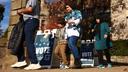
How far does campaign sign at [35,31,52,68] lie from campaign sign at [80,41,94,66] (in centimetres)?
89

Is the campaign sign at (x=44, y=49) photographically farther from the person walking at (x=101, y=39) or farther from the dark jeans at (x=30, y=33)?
the person walking at (x=101, y=39)

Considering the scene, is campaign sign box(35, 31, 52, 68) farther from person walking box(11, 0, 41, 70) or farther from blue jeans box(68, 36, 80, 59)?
blue jeans box(68, 36, 80, 59)

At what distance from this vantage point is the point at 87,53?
1127 centimetres

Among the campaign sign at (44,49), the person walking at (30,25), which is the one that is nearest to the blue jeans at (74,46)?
the person walking at (30,25)

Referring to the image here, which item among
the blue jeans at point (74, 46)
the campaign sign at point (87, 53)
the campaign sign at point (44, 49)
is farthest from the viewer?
the campaign sign at point (44, 49)

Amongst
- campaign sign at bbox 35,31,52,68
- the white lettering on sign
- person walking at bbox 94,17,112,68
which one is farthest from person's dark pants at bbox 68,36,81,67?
the white lettering on sign

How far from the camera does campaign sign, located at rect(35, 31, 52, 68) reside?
1134 centimetres

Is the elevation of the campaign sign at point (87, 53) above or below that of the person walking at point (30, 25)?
below

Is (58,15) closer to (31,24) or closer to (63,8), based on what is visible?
(63,8)

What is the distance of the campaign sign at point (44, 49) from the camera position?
11336mm

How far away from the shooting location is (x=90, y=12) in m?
13.8

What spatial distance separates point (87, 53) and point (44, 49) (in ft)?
3.91

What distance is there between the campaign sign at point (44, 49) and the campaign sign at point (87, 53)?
0.89 meters

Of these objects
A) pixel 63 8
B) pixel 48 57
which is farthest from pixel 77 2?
pixel 48 57
